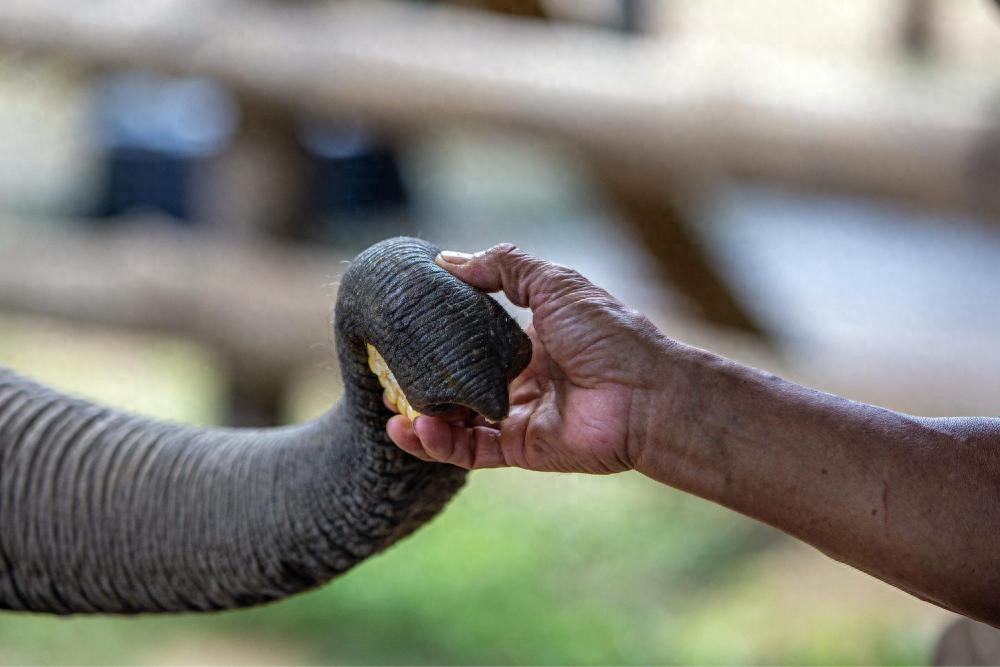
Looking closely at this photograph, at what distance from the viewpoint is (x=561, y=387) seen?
1320mm

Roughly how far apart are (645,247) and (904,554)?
9.98ft

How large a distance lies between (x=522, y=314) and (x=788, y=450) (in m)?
1.93

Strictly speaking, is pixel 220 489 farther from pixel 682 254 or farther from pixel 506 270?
pixel 682 254

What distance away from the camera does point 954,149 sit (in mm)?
3033

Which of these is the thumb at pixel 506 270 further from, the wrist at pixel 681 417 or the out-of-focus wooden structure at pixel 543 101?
the out-of-focus wooden structure at pixel 543 101

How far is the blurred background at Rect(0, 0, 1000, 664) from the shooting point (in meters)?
3.24

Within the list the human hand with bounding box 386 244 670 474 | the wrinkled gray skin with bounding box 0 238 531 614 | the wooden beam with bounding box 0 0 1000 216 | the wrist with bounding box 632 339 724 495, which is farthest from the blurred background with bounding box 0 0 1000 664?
the wrist with bounding box 632 339 724 495

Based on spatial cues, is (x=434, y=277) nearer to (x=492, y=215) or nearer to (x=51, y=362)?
(x=51, y=362)

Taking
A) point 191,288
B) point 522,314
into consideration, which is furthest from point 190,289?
point 522,314

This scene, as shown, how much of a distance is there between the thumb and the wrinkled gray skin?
3 centimetres

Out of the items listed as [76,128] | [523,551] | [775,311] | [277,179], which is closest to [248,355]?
[277,179]

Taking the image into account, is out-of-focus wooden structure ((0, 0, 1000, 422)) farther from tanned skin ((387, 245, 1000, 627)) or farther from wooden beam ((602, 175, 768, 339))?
tanned skin ((387, 245, 1000, 627))

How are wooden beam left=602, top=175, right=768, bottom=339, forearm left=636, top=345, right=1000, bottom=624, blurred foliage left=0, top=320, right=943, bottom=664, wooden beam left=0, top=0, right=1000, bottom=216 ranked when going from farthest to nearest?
wooden beam left=602, top=175, right=768, bottom=339, blurred foliage left=0, top=320, right=943, bottom=664, wooden beam left=0, top=0, right=1000, bottom=216, forearm left=636, top=345, right=1000, bottom=624

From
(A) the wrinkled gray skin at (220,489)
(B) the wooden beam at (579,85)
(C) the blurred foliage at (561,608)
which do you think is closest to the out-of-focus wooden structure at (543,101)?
(B) the wooden beam at (579,85)
